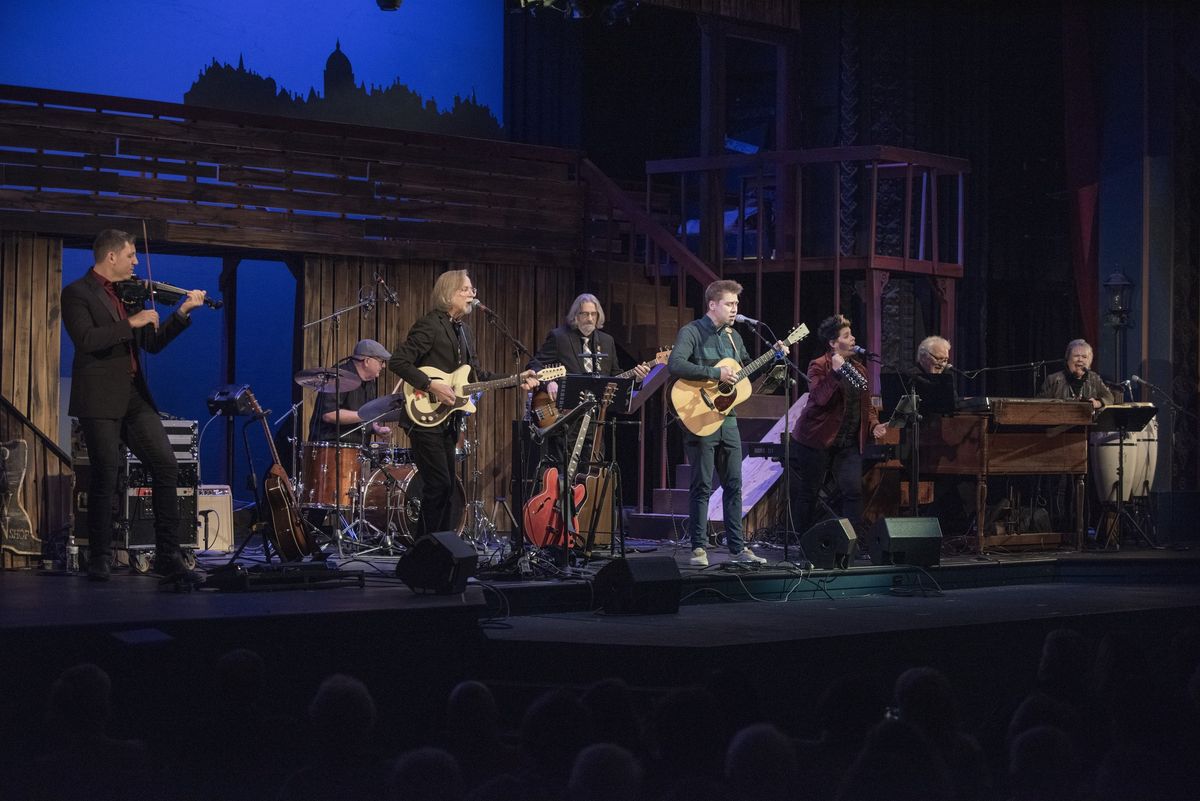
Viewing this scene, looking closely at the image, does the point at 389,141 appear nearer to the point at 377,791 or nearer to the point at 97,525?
the point at 97,525

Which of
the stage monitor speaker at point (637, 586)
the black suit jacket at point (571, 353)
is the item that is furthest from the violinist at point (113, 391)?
the black suit jacket at point (571, 353)

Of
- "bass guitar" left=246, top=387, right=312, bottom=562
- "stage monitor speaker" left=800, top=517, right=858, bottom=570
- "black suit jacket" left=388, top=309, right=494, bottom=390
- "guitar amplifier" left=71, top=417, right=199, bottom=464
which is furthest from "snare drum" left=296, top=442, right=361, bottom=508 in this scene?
"stage monitor speaker" left=800, top=517, right=858, bottom=570

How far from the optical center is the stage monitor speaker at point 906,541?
388 inches

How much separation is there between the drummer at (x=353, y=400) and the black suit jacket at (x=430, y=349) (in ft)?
7.83

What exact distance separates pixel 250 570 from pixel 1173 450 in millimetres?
9678

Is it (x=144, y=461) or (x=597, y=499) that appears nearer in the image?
(x=144, y=461)

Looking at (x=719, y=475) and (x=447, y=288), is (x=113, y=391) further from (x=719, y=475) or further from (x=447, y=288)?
(x=719, y=475)

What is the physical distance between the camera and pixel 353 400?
451 inches

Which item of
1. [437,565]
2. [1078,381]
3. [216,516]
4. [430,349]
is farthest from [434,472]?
[1078,381]

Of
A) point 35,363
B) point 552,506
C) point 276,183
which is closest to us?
point 552,506

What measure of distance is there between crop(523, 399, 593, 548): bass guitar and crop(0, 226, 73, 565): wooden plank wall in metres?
3.77

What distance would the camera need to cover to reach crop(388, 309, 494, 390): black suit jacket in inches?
329

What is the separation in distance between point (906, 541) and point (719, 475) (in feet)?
4.73

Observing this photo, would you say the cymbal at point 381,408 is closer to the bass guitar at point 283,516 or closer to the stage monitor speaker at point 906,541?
the bass guitar at point 283,516
